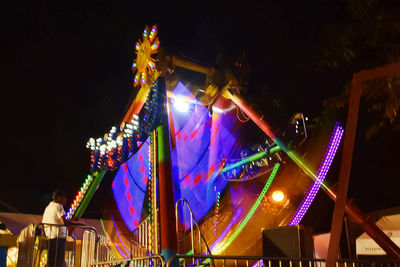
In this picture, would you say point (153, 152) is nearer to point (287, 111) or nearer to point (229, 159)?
point (229, 159)

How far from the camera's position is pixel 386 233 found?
11961 mm

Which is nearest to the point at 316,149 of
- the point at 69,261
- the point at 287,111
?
the point at 287,111

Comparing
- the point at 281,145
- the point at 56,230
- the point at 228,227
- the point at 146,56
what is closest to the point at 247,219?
the point at 228,227

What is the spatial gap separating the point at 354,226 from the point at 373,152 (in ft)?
14.1

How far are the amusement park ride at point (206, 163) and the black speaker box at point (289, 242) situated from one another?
7.49 ft

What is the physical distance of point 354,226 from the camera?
1259cm

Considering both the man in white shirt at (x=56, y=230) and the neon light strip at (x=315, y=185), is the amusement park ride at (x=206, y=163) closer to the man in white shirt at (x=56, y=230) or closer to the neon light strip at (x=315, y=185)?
the neon light strip at (x=315, y=185)

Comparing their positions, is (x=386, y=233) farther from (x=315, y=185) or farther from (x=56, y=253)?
(x=56, y=253)

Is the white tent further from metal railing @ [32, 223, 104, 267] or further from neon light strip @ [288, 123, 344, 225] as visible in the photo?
metal railing @ [32, 223, 104, 267]

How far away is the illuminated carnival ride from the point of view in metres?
11.9

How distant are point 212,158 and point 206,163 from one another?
42cm

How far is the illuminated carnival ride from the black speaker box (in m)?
3.37

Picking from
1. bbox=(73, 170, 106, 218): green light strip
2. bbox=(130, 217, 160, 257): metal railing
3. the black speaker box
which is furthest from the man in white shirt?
bbox=(73, 170, 106, 218): green light strip

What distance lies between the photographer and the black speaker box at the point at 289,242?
6.99m
